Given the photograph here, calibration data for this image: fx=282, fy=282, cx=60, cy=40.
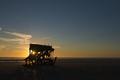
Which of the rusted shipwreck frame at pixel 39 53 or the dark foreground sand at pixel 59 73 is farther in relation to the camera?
the rusted shipwreck frame at pixel 39 53

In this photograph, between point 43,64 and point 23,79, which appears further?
point 43,64

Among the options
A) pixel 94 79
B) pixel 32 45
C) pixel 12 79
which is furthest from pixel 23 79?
pixel 32 45

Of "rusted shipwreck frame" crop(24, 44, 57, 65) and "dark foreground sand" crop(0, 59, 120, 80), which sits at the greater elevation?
"rusted shipwreck frame" crop(24, 44, 57, 65)

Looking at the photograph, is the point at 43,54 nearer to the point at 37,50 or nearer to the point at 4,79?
the point at 37,50

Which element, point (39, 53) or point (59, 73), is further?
point (39, 53)

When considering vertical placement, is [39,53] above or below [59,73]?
above

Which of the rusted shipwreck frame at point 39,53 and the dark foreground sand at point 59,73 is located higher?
the rusted shipwreck frame at point 39,53

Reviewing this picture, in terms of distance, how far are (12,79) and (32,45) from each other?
42.7 metres

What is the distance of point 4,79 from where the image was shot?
49.0 meters

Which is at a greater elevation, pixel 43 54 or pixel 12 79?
pixel 43 54

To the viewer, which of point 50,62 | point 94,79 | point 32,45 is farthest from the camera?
point 50,62

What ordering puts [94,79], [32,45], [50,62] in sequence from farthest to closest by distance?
[50,62]
[32,45]
[94,79]

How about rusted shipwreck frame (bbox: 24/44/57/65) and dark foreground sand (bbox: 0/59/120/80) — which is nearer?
dark foreground sand (bbox: 0/59/120/80)

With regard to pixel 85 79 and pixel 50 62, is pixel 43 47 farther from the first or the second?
pixel 85 79
